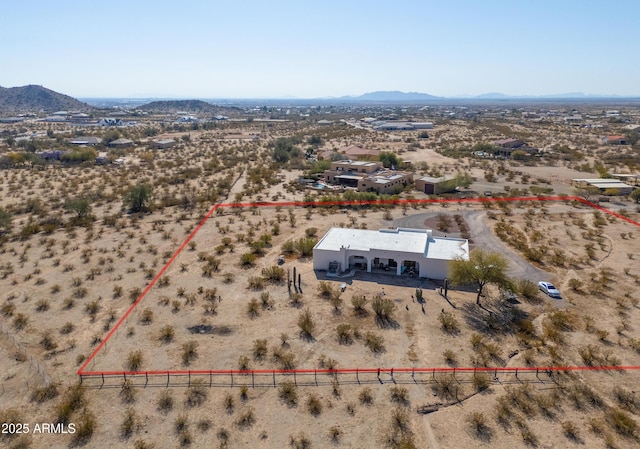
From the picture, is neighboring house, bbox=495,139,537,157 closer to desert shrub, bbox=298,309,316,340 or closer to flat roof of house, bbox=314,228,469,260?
flat roof of house, bbox=314,228,469,260

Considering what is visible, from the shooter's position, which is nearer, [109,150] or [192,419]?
[192,419]

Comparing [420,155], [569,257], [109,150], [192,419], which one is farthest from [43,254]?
[420,155]

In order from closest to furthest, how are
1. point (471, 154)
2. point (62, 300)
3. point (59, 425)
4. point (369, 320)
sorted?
point (59, 425)
point (369, 320)
point (62, 300)
point (471, 154)

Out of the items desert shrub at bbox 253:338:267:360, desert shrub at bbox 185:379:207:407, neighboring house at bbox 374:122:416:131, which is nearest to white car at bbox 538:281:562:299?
desert shrub at bbox 253:338:267:360

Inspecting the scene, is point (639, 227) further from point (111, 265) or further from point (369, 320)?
point (111, 265)

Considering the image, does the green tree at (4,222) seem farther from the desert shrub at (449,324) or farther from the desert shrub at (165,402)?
the desert shrub at (449,324)

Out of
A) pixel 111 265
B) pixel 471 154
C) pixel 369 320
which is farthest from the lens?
pixel 471 154
